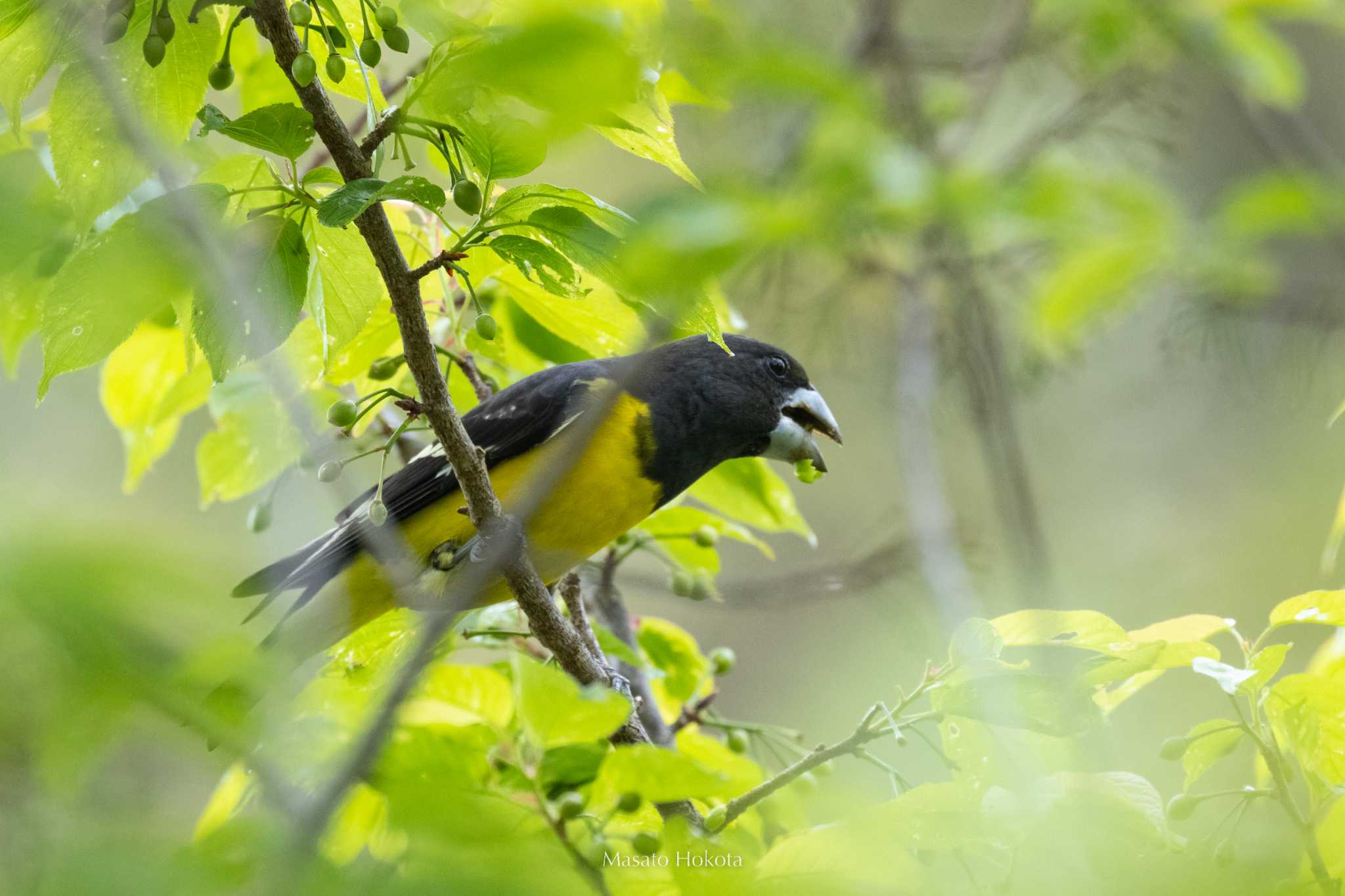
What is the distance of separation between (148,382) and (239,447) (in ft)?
1.15

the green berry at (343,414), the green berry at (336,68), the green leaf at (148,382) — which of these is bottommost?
the green berry at (343,414)

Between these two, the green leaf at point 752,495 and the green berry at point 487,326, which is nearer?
the green berry at point 487,326

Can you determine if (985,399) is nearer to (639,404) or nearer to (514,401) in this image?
(639,404)

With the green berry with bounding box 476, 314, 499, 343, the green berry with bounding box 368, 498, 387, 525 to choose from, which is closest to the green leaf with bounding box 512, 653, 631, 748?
the green berry with bounding box 368, 498, 387, 525

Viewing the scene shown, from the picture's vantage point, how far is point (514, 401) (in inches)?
152

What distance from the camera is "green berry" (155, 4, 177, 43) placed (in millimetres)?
2240

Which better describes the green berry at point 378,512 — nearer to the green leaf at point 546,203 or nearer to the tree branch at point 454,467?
the tree branch at point 454,467

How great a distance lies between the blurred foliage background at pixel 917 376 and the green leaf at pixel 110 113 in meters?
0.08

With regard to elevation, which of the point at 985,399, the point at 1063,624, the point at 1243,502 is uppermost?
the point at 1063,624

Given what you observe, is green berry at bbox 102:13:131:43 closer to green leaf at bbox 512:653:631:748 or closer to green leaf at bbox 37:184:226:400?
green leaf at bbox 37:184:226:400

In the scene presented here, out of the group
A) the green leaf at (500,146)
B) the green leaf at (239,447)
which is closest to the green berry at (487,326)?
the green leaf at (500,146)

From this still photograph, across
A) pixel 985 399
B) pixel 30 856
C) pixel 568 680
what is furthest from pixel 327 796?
pixel 985 399

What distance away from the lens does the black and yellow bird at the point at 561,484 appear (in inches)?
146

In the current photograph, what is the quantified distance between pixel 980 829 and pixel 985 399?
11.0 ft
